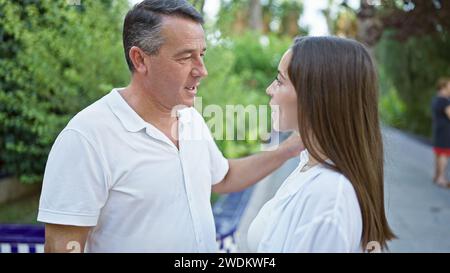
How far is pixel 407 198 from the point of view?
23.7ft

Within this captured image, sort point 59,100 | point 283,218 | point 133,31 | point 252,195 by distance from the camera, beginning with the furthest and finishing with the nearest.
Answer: point 252,195, point 59,100, point 133,31, point 283,218

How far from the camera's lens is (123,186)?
1.68 metres

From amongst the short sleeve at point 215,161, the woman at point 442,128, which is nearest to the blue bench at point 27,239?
the short sleeve at point 215,161

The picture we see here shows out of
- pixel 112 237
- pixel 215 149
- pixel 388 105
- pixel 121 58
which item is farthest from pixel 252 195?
pixel 388 105

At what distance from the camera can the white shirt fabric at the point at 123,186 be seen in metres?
1.58

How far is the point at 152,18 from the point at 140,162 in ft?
1.71

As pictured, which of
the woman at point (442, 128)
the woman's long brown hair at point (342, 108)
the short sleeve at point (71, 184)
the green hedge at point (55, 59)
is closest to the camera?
the woman's long brown hair at point (342, 108)

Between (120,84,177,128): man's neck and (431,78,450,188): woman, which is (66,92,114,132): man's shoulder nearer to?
(120,84,177,128): man's neck

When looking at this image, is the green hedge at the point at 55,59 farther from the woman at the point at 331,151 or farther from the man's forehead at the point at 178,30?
the woman at the point at 331,151

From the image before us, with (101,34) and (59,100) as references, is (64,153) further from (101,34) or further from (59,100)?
(59,100)

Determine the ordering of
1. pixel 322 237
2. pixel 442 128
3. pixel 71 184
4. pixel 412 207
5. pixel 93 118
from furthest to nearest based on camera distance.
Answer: pixel 442 128, pixel 412 207, pixel 93 118, pixel 71 184, pixel 322 237

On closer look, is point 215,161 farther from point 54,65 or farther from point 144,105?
point 54,65

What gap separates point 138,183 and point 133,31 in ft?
1.87

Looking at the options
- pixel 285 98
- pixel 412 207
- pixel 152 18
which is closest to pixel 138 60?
pixel 152 18
